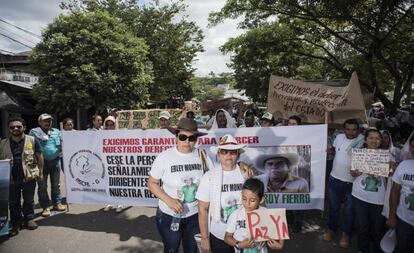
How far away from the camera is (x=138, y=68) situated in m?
15.2

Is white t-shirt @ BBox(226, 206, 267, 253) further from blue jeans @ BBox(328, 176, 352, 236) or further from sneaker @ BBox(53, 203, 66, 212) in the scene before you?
sneaker @ BBox(53, 203, 66, 212)

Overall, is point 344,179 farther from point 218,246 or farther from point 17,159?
point 17,159

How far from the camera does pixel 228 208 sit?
10.0 ft

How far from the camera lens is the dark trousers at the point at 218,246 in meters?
3.10

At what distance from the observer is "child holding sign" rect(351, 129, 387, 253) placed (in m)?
4.07

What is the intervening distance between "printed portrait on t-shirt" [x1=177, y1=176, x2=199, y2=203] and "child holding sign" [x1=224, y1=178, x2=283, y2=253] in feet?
1.88

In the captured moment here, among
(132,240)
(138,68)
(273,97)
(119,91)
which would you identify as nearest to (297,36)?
(138,68)

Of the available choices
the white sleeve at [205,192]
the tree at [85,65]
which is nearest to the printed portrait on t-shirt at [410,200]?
the white sleeve at [205,192]

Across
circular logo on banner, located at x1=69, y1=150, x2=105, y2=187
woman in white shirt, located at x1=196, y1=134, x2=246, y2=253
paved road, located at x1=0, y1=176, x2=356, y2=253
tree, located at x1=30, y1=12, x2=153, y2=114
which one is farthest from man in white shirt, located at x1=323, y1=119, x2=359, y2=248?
tree, located at x1=30, y1=12, x2=153, y2=114

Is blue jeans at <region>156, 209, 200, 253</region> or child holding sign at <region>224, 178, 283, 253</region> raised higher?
child holding sign at <region>224, 178, 283, 253</region>

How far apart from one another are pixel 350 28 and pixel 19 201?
1467 centimetres

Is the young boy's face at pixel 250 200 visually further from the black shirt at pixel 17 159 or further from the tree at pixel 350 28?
the tree at pixel 350 28

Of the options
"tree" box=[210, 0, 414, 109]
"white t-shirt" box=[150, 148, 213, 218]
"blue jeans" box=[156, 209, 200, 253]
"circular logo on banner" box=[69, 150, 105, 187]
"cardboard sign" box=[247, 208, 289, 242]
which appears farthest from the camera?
"tree" box=[210, 0, 414, 109]

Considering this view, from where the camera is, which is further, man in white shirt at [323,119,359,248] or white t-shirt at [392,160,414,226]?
man in white shirt at [323,119,359,248]
